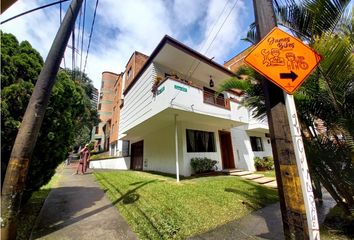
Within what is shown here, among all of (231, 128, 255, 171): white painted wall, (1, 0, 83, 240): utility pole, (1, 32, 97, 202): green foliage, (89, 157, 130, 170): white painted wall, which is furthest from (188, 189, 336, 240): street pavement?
(89, 157, 130, 170): white painted wall

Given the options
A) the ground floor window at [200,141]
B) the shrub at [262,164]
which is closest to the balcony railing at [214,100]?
the ground floor window at [200,141]

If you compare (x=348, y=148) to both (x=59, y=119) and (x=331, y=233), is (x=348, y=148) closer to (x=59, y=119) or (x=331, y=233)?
(x=331, y=233)

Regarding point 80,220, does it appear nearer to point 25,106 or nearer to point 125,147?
point 25,106

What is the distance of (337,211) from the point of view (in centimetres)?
405

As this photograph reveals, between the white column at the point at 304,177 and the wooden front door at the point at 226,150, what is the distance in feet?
37.2

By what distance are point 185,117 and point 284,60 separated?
8207 mm

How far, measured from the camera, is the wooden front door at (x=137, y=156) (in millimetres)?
15656

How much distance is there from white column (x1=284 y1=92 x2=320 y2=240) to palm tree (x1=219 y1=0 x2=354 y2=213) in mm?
1943

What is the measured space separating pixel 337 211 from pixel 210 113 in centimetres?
645

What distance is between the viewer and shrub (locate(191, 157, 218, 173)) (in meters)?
10.3

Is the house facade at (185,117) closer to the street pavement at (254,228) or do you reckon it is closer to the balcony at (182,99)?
the balcony at (182,99)

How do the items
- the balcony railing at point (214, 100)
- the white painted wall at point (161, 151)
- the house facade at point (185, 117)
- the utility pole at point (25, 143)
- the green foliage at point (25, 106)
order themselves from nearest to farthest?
the utility pole at point (25, 143)
the green foliage at point (25, 106)
the house facade at point (185, 117)
the balcony railing at point (214, 100)
the white painted wall at point (161, 151)

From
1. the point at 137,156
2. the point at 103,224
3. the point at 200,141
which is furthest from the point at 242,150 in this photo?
the point at 103,224

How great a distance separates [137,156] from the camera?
16.4 m
